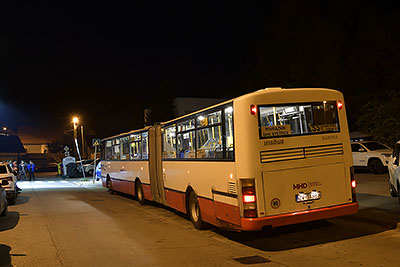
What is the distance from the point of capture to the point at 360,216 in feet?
35.2

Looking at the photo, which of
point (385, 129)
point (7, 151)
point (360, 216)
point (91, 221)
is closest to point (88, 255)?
point (91, 221)

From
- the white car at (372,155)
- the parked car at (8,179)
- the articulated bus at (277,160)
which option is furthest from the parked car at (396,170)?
the parked car at (8,179)

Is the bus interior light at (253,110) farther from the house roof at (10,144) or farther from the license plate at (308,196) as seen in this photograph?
the house roof at (10,144)

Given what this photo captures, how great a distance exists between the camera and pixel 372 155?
71.4 ft

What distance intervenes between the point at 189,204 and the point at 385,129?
18.6 meters

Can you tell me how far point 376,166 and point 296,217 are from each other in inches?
604

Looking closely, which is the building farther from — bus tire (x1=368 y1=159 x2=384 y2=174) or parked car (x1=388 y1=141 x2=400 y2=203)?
parked car (x1=388 y1=141 x2=400 y2=203)

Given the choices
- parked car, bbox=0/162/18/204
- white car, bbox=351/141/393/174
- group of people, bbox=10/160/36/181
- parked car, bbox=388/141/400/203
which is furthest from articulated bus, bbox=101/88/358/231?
group of people, bbox=10/160/36/181

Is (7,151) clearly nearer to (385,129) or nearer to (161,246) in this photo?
(385,129)

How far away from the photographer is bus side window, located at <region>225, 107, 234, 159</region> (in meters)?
8.40

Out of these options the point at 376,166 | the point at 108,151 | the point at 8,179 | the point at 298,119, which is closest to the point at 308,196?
the point at 298,119

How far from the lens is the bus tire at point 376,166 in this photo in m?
21.4

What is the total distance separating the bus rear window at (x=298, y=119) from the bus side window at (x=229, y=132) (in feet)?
2.34

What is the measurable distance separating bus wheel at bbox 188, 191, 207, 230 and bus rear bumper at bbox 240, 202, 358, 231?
2.60m
